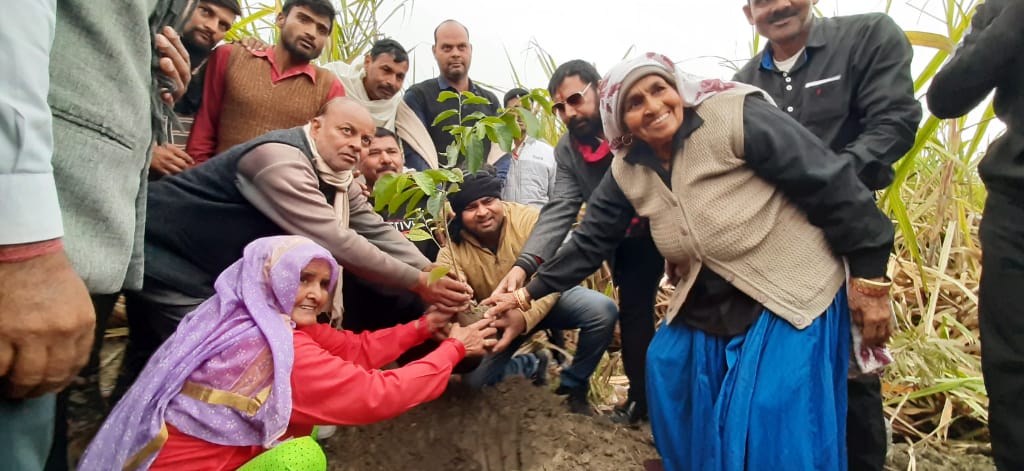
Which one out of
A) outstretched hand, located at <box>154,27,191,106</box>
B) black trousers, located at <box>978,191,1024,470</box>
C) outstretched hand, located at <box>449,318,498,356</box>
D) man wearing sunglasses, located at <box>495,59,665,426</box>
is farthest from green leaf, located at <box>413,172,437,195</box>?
black trousers, located at <box>978,191,1024,470</box>

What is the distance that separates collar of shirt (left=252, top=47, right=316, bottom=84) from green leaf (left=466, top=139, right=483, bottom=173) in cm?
115

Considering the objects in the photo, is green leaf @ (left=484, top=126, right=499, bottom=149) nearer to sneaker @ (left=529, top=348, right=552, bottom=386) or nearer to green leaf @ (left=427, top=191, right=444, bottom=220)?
green leaf @ (left=427, top=191, right=444, bottom=220)

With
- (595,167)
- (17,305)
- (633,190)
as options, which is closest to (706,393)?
(633,190)

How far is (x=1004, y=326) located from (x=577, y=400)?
5.26 ft

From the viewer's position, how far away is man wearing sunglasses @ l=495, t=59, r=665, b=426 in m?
2.48

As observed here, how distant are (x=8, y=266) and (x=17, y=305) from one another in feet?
0.16

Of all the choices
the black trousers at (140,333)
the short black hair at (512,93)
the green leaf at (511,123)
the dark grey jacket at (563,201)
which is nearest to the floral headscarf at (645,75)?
the green leaf at (511,123)

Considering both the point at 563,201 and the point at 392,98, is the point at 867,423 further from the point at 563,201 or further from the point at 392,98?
the point at 392,98

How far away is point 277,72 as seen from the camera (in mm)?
2551

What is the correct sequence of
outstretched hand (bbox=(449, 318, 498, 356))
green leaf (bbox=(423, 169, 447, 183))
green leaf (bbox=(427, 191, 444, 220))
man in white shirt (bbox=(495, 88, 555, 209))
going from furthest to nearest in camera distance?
man in white shirt (bbox=(495, 88, 555, 209)), outstretched hand (bbox=(449, 318, 498, 356)), green leaf (bbox=(427, 191, 444, 220)), green leaf (bbox=(423, 169, 447, 183))

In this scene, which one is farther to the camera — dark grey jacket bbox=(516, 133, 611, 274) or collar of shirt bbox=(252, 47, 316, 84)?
collar of shirt bbox=(252, 47, 316, 84)

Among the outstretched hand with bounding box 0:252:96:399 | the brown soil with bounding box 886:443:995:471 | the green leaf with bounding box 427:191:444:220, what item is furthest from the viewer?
the brown soil with bounding box 886:443:995:471

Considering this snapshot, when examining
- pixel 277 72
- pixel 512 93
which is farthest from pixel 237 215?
pixel 512 93

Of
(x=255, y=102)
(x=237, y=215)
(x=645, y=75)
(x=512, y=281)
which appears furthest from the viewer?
(x=255, y=102)
